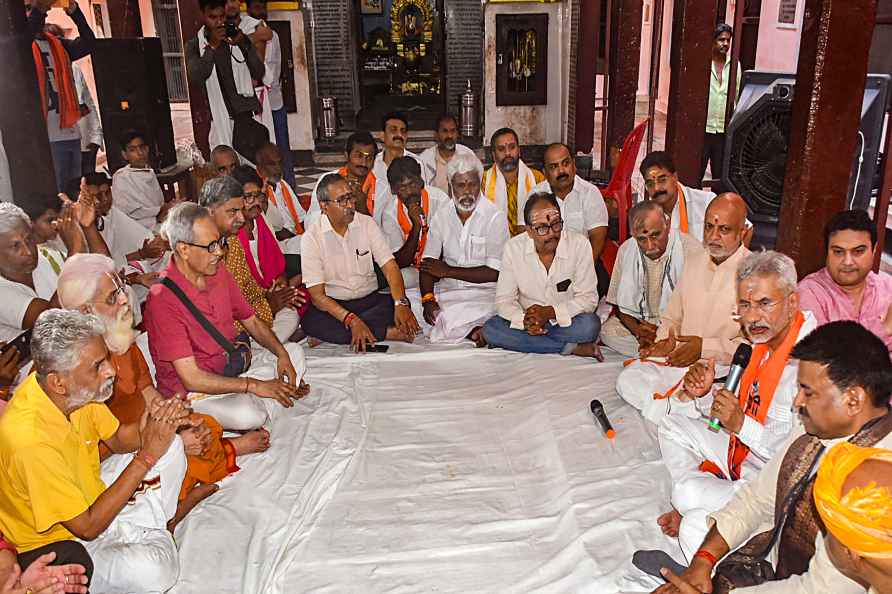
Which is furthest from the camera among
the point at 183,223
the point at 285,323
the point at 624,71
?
the point at 624,71

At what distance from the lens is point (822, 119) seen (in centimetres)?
349

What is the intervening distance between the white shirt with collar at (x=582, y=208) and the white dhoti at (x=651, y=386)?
1.51 meters

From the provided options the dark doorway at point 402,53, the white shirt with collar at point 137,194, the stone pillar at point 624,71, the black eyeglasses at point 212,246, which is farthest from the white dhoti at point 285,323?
the dark doorway at point 402,53

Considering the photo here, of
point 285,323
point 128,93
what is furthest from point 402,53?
point 285,323

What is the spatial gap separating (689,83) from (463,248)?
199 centimetres

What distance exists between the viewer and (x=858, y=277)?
3.32 metres

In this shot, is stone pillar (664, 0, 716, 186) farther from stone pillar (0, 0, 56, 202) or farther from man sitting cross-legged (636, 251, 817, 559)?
stone pillar (0, 0, 56, 202)

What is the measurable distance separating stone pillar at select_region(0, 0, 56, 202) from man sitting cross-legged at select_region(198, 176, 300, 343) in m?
1.41

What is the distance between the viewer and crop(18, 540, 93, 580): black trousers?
2354 mm

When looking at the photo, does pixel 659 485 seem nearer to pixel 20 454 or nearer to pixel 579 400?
pixel 579 400

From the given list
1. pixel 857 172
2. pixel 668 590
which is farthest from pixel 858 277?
pixel 668 590

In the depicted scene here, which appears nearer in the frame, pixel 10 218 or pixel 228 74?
pixel 10 218

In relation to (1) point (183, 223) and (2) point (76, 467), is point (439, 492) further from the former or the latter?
(1) point (183, 223)

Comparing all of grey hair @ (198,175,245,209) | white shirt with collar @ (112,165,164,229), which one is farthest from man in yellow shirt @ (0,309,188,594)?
white shirt with collar @ (112,165,164,229)
